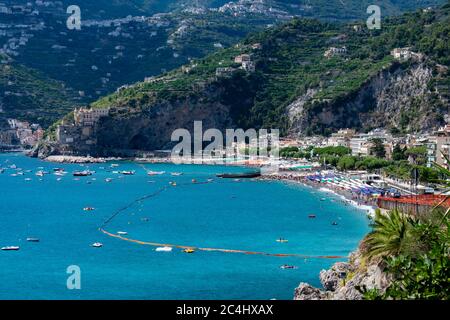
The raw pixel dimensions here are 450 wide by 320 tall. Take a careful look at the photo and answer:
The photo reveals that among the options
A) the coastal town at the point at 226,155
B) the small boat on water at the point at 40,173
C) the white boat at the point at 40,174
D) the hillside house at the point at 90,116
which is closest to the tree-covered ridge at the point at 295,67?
the coastal town at the point at 226,155

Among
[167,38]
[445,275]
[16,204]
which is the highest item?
[167,38]

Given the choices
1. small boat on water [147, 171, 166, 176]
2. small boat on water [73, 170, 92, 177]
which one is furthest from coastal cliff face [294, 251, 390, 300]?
small boat on water [73, 170, 92, 177]

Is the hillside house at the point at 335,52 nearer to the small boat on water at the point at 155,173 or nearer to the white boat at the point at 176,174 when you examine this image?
the small boat on water at the point at 155,173

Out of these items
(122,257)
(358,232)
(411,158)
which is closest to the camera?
(122,257)

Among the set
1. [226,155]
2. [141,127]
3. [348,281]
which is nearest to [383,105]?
[226,155]

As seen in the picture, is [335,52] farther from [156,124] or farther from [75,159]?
[75,159]

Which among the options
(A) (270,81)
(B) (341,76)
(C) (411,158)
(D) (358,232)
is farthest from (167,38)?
(D) (358,232)
